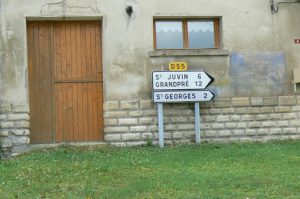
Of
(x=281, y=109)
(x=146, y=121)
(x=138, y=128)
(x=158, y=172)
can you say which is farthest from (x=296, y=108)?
(x=158, y=172)

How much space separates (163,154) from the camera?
35.5ft

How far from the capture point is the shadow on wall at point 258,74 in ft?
40.5

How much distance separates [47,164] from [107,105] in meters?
2.40

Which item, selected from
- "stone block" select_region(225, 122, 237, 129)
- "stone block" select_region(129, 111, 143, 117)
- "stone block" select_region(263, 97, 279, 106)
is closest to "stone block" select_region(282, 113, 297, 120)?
"stone block" select_region(263, 97, 279, 106)

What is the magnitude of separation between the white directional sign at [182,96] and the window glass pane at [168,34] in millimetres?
1134

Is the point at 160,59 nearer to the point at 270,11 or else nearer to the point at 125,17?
the point at 125,17

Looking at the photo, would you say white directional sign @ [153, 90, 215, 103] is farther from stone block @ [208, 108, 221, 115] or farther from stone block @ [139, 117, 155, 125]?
stone block @ [139, 117, 155, 125]

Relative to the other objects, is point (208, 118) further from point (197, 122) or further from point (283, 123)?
point (283, 123)

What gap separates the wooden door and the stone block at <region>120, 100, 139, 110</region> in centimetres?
53

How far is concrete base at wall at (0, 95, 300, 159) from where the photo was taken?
11.6m

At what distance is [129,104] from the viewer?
471 inches

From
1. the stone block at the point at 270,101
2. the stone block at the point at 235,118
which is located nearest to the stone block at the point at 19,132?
the stone block at the point at 235,118

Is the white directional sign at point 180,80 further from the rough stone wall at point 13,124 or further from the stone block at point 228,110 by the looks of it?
the rough stone wall at point 13,124

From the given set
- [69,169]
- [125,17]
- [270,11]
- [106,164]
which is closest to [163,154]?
[106,164]
